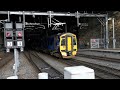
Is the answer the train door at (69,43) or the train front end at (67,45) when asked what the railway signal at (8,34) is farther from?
the train door at (69,43)

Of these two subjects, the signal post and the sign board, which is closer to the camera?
the signal post

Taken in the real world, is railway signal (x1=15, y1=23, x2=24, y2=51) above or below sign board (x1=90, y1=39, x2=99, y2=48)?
above

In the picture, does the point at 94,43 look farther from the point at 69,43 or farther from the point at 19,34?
the point at 19,34

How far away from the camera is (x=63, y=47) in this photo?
68.7ft

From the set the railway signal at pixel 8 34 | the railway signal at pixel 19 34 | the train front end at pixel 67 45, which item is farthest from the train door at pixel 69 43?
the railway signal at pixel 8 34

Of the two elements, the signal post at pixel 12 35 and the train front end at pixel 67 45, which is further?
the train front end at pixel 67 45

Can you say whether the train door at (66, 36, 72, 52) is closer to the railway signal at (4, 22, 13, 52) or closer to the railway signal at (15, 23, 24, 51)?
the railway signal at (15, 23, 24, 51)

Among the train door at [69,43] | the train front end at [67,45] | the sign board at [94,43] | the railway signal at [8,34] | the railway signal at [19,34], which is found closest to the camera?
the railway signal at [8,34]

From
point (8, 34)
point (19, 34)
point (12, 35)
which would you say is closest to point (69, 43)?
point (19, 34)

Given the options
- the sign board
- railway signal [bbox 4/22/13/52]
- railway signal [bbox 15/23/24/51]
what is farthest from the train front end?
the sign board

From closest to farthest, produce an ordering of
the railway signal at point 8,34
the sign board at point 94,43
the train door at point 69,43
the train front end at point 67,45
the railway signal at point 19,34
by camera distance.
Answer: the railway signal at point 8,34 < the railway signal at point 19,34 < the train front end at point 67,45 < the train door at point 69,43 < the sign board at point 94,43
